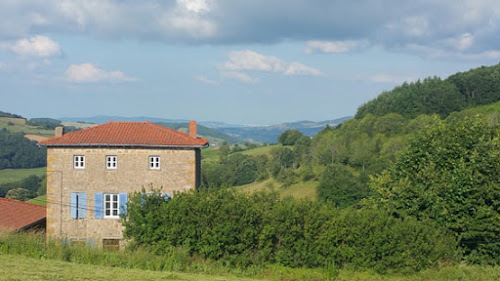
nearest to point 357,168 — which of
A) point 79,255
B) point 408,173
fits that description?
point 408,173

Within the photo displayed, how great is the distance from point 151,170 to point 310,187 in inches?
2085

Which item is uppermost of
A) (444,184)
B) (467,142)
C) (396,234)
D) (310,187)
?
(467,142)

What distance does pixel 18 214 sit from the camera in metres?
31.5

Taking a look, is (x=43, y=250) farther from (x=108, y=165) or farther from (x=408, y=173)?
(x=408, y=173)

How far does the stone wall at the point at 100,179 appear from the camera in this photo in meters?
31.7

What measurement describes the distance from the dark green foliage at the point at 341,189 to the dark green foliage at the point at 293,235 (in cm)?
3907

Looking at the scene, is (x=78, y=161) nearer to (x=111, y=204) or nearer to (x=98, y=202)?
(x=98, y=202)

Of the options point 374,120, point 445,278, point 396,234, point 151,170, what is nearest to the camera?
point 445,278

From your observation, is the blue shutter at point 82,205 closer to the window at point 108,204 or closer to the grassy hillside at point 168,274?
the window at point 108,204

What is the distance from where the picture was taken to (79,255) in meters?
17.4

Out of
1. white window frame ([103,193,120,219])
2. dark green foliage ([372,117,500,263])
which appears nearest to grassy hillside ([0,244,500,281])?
dark green foliage ([372,117,500,263])

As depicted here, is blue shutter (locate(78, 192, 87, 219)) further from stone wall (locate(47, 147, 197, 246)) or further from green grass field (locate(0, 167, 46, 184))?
green grass field (locate(0, 167, 46, 184))

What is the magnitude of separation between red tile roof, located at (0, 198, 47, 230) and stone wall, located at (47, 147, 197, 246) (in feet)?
4.85

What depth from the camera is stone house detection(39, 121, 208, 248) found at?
3169 cm
